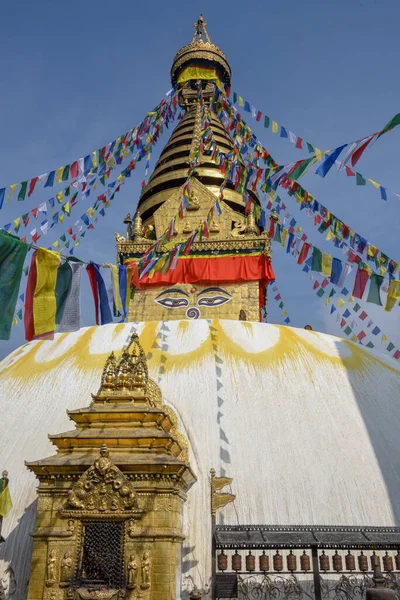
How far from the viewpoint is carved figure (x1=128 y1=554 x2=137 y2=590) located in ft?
16.2

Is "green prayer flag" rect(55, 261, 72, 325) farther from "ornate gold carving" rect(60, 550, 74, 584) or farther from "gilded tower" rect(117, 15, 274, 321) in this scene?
"gilded tower" rect(117, 15, 274, 321)

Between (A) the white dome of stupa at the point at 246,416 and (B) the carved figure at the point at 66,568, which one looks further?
(A) the white dome of stupa at the point at 246,416

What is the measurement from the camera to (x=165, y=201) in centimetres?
1689

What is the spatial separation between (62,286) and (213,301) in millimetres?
8845

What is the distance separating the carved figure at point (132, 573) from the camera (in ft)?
16.2

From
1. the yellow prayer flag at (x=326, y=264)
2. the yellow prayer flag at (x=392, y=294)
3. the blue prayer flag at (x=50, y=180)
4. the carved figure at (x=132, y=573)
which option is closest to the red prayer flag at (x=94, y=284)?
the blue prayer flag at (x=50, y=180)

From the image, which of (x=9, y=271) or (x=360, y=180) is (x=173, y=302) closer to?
(x=360, y=180)

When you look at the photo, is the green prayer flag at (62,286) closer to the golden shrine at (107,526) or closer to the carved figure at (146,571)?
the golden shrine at (107,526)

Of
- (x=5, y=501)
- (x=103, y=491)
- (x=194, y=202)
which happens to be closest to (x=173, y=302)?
(x=194, y=202)

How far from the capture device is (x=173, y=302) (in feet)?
49.3

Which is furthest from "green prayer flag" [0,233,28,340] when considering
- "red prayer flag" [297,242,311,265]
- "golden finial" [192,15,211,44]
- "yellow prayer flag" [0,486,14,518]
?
"golden finial" [192,15,211,44]

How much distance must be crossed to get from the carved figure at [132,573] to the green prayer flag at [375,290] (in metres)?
5.37

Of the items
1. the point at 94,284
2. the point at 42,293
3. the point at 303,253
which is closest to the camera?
the point at 42,293

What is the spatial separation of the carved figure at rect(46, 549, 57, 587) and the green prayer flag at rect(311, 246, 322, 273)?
237 inches
